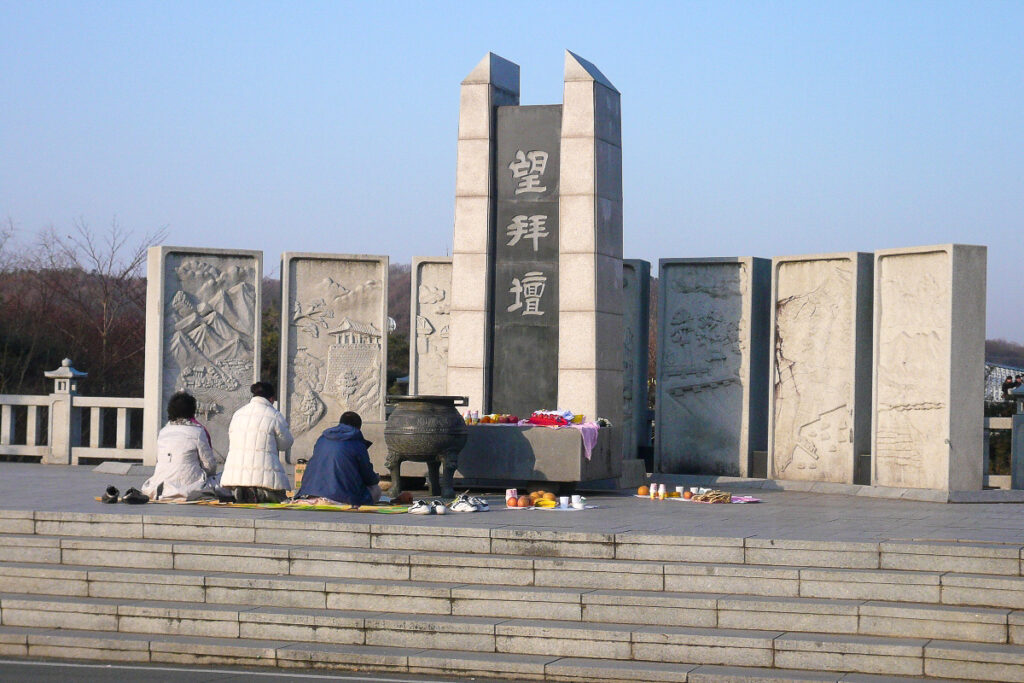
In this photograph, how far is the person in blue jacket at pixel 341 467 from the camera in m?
11.4

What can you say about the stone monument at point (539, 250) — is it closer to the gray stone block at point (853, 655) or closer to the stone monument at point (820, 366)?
the stone monument at point (820, 366)

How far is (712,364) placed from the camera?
1616 centimetres

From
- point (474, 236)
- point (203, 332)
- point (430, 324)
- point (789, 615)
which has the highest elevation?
point (474, 236)

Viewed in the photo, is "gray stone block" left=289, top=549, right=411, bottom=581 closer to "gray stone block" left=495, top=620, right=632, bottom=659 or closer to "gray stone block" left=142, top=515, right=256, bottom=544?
"gray stone block" left=142, top=515, right=256, bottom=544

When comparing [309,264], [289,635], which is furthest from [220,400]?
[289,635]

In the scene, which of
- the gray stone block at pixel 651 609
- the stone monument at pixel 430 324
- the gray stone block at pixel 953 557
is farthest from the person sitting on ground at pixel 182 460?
the gray stone block at pixel 953 557

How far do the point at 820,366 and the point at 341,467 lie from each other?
262 inches

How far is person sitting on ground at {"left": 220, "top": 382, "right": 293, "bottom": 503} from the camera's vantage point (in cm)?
1157

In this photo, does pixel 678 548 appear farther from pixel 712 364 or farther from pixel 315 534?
pixel 712 364

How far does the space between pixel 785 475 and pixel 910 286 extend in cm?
295

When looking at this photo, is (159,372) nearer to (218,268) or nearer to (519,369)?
(218,268)

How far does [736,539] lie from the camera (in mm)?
9008

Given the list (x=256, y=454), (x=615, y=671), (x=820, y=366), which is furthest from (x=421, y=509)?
(x=820, y=366)

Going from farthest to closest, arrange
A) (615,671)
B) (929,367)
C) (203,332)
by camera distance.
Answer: (203,332) → (929,367) → (615,671)
